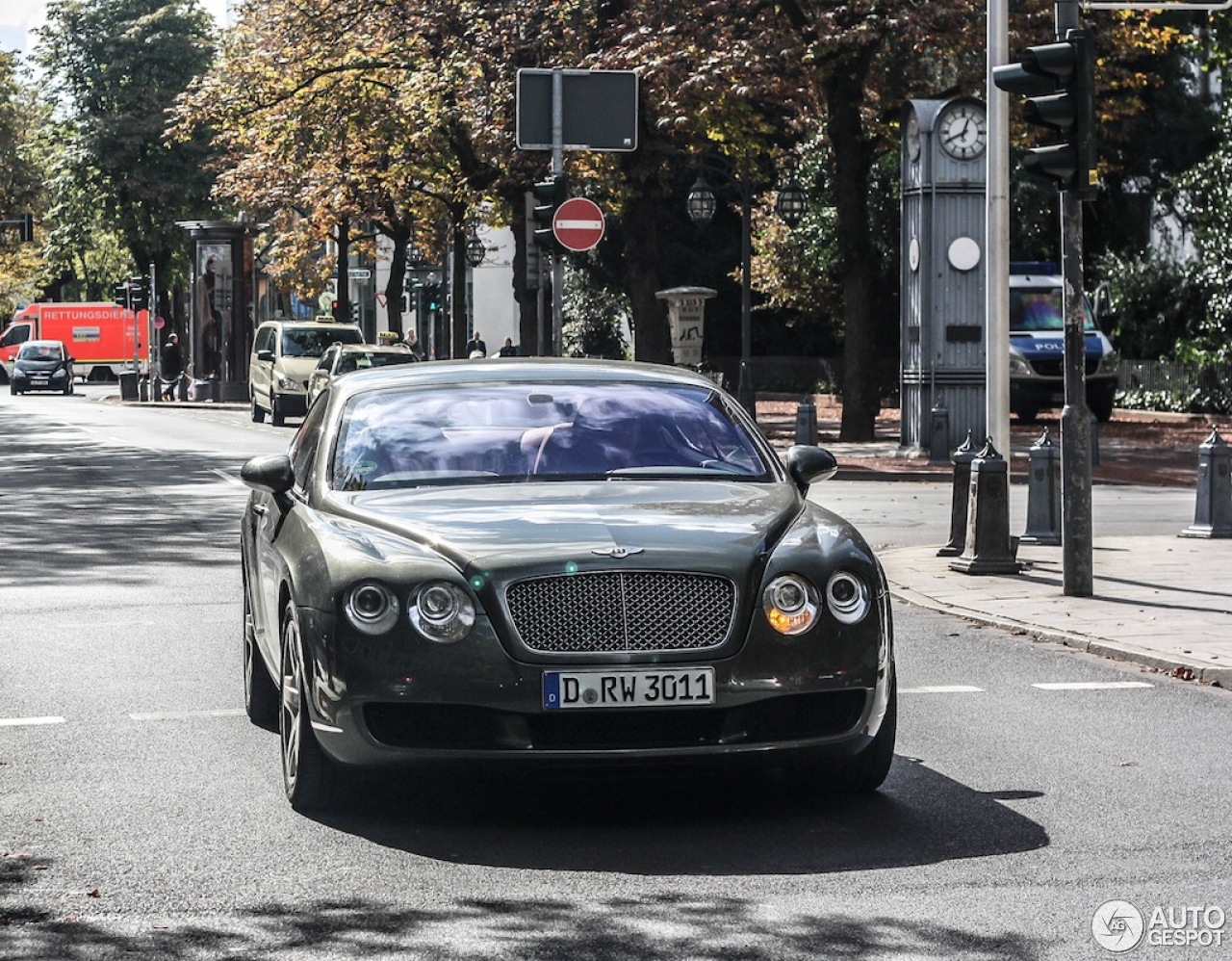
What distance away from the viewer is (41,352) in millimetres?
75438

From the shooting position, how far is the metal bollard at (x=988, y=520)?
14570 mm

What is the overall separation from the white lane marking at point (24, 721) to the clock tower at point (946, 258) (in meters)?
18.9

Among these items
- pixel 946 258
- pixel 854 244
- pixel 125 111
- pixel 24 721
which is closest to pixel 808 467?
pixel 24 721

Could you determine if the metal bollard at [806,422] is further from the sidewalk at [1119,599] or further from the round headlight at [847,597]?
the round headlight at [847,597]

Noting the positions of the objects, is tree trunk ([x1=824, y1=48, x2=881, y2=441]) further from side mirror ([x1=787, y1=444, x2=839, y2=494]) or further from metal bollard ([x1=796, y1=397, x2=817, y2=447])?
side mirror ([x1=787, y1=444, x2=839, y2=494])

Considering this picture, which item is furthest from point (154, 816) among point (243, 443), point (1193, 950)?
point (243, 443)

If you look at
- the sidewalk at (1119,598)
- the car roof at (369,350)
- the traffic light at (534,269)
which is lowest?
the sidewalk at (1119,598)

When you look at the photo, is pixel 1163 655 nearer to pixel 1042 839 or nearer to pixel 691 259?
pixel 1042 839

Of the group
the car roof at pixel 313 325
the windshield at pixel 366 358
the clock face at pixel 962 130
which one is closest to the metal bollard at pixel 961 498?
the clock face at pixel 962 130

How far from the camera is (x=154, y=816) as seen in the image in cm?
702

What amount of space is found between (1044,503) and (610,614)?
417 inches

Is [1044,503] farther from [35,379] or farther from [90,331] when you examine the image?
[90,331]

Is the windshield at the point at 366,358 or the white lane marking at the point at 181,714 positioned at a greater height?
the windshield at the point at 366,358

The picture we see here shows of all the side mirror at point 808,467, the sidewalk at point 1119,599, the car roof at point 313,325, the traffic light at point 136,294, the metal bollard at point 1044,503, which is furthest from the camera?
the traffic light at point 136,294
